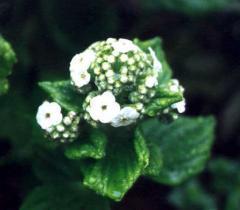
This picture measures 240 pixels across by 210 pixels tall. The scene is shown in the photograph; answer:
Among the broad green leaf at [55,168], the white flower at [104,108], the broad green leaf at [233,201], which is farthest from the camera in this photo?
the broad green leaf at [233,201]

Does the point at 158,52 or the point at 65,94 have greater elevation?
the point at 158,52

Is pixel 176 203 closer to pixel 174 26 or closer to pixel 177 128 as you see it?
pixel 177 128

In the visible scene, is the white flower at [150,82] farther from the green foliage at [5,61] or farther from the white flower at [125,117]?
the green foliage at [5,61]

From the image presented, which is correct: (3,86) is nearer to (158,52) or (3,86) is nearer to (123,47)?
(123,47)

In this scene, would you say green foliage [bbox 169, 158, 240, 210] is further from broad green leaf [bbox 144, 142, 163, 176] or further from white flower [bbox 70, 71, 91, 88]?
white flower [bbox 70, 71, 91, 88]

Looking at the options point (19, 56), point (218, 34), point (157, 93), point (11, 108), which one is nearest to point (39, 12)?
point (19, 56)

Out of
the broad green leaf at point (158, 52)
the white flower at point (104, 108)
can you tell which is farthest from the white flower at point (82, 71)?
the broad green leaf at point (158, 52)

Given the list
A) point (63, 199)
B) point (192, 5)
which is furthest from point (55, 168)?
point (192, 5)
